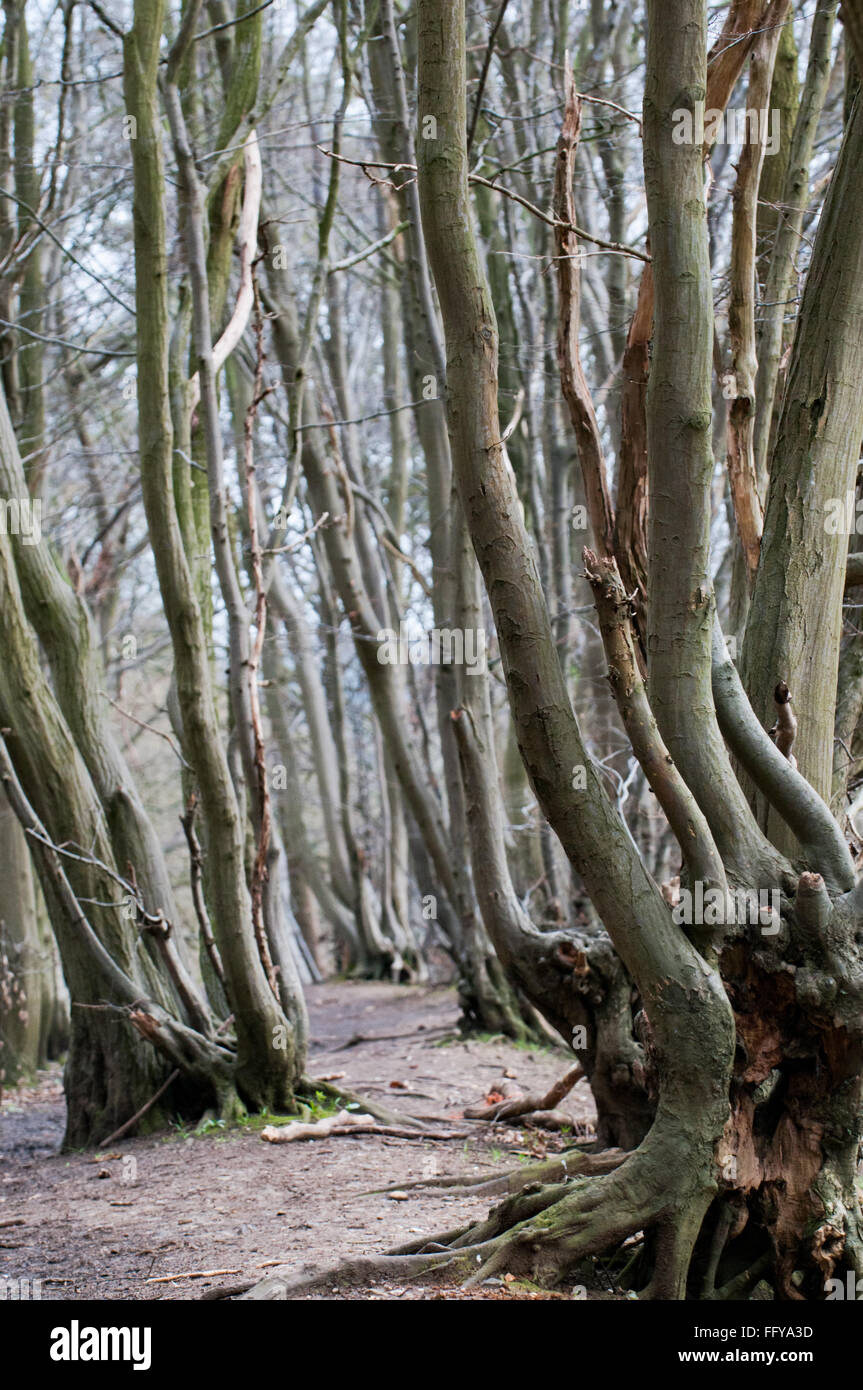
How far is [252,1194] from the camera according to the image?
16.0 feet

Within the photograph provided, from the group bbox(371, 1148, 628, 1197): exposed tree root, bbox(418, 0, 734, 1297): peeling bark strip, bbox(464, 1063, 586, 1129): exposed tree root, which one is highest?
bbox(418, 0, 734, 1297): peeling bark strip

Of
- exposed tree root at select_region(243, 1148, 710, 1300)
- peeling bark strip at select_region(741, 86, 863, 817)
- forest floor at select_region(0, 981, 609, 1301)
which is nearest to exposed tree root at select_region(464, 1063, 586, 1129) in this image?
forest floor at select_region(0, 981, 609, 1301)

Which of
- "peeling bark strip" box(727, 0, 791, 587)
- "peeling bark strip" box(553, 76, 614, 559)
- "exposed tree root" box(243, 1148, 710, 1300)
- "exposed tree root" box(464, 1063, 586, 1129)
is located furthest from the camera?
"exposed tree root" box(464, 1063, 586, 1129)

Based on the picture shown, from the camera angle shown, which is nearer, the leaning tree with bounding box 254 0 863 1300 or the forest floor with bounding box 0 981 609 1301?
the leaning tree with bounding box 254 0 863 1300

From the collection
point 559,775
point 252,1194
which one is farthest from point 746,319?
point 252,1194

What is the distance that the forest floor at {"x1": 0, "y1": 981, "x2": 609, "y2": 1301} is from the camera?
3.85 m

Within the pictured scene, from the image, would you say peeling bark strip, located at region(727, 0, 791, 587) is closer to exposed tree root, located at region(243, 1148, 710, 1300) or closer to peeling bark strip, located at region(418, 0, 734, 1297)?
peeling bark strip, located at region(418, 0, 734, 1297)

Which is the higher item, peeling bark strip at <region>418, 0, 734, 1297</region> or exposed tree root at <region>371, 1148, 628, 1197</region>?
peeling bark strip at <region>418, 0, 734, 1297</region>

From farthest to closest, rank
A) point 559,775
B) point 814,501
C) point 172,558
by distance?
point 172,558, point 814,501, point 559,775

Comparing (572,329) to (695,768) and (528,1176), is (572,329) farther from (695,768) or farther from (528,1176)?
(528,1176)

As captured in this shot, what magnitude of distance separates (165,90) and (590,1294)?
6.52 meters

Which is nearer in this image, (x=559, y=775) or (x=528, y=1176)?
(x=559, y=775)

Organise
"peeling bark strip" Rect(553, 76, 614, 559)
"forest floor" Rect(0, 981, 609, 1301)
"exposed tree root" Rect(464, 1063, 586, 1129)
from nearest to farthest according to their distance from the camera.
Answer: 1. "forest floor" Rect(0, 981, 609, 1301)
2. "peeling bark strip" Rect(553, 76, 614, 559)
3. "exposed tree root" Rect(464, 1063, 586, 1129)
